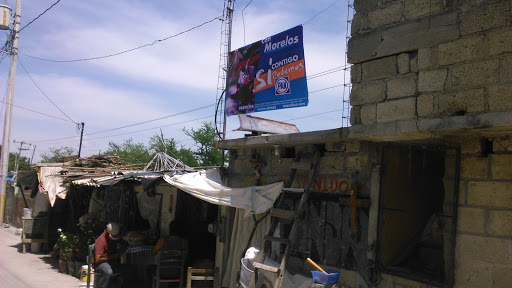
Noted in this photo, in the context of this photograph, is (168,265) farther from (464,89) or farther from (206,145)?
(206,145)

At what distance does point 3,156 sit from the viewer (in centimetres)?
2005

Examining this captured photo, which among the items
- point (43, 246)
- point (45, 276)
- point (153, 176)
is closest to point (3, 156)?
point (43, 246)

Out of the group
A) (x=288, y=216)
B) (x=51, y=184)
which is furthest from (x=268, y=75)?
(x=51, y=184)

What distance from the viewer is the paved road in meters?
10.3

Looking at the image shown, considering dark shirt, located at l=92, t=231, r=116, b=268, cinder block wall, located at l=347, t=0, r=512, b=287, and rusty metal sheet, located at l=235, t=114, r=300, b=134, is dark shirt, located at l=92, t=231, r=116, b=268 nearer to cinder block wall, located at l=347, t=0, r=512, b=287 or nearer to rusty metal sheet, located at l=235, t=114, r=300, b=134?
rusty metal sheet, located at l=235, t=114, r=300, b=134

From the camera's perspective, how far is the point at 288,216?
6.71 m


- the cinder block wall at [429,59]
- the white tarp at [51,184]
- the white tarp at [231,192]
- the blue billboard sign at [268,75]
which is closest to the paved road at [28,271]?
the white tarp at [51,184]

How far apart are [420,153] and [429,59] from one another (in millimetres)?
1905

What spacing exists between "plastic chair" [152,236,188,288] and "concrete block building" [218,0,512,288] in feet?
10.8

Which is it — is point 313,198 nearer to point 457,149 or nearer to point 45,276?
point 457,149

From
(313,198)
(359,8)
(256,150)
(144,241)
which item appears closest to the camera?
(359,8)

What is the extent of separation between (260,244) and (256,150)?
1.76 meters

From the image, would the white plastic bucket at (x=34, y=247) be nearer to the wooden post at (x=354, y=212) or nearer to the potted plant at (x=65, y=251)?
the potted plant at (x=65, y=251)

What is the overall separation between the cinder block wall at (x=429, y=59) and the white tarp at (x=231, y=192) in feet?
7.25
